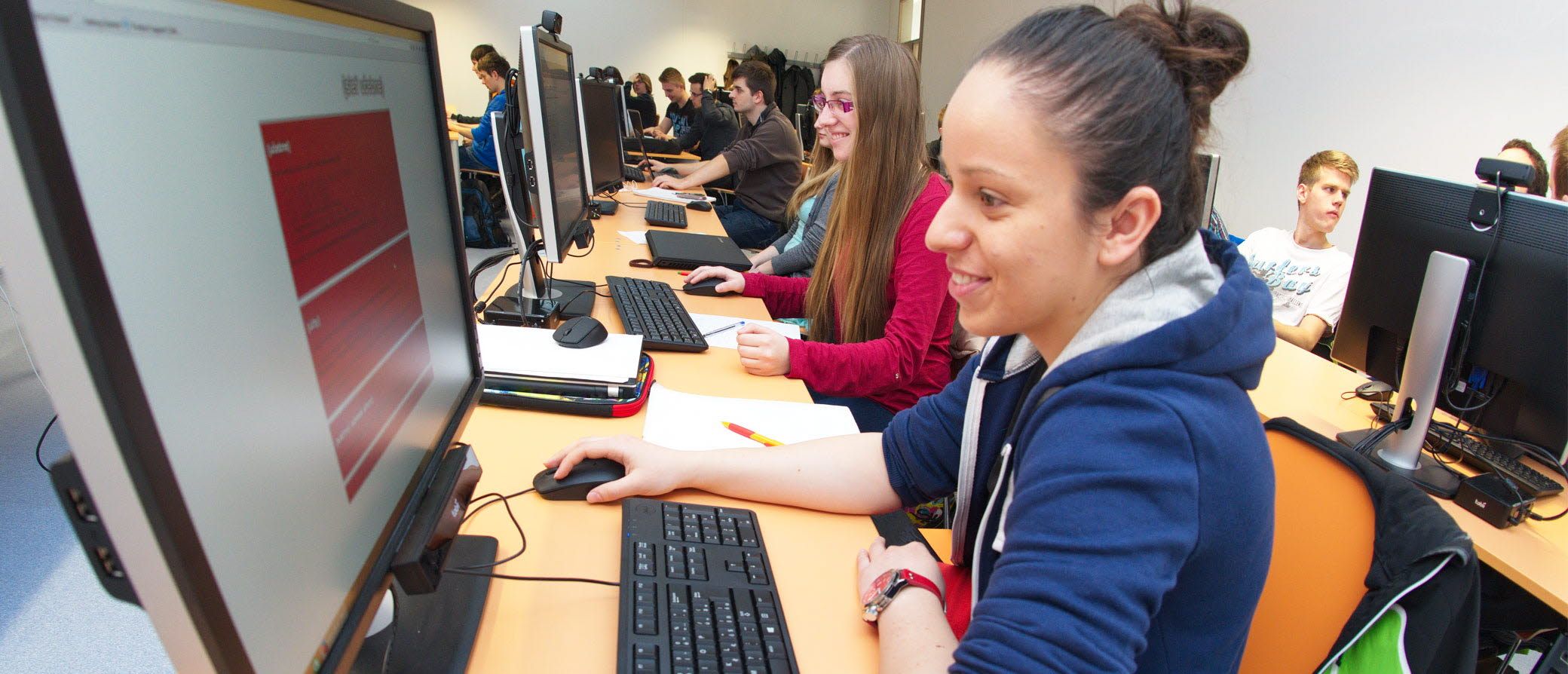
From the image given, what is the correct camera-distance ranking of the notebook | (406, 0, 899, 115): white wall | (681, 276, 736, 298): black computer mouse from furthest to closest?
(406, 0, 899, 115): white wall
the notebook
(681, 276, 736, 298): black computer mouse

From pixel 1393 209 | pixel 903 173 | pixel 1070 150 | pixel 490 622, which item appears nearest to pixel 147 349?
pixel 490 622

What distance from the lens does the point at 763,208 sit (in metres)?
3.92

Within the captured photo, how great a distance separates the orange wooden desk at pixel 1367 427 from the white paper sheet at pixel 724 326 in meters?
0.94

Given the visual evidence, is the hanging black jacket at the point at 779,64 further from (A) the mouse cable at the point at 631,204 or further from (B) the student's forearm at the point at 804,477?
(B) the student's forearm at the point at 804,477

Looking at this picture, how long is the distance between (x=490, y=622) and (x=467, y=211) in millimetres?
4750

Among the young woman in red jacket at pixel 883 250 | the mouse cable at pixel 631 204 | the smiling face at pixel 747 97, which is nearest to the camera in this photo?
the young woman in red jacket at pixel 883 250

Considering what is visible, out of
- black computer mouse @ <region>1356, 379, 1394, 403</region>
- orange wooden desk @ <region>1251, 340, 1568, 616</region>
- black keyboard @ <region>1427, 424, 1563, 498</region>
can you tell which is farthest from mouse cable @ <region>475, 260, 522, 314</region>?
black computer mouse @ <region>1356, 379, 1394, 403</region>

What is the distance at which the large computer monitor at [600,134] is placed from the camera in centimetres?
231

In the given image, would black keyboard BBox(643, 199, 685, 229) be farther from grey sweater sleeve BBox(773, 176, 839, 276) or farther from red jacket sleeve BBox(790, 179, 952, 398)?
red jacket sleeve BBox(790, 179, 952, 398)

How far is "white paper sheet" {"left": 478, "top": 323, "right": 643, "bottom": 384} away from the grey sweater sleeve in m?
1.17

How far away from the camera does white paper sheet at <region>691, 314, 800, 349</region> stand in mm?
1536

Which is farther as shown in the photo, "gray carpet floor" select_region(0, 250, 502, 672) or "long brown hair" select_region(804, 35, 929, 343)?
"long brown hair" select_region(804, 35, 929, 343)

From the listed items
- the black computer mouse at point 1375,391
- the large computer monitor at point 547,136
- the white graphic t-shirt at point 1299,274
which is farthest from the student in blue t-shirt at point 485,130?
the white graphic t-shirt at point 1299,274

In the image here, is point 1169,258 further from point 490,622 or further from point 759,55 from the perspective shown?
point 759,55
